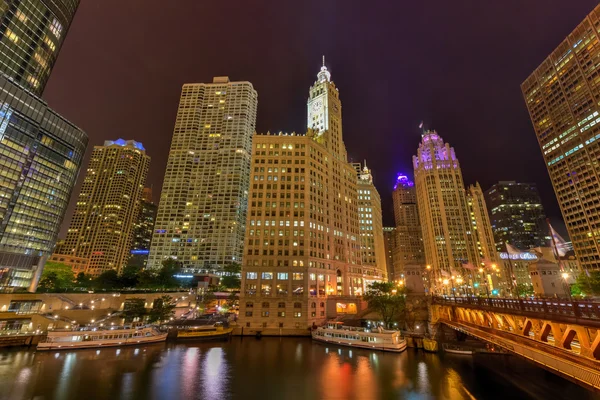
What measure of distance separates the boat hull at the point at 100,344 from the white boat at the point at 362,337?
4072cm

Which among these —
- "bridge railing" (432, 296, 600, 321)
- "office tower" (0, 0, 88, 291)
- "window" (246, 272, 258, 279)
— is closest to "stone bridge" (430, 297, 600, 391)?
"bridge railing" (432, 296, 600, 321)

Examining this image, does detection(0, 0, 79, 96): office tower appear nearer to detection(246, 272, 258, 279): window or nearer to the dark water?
the dark water

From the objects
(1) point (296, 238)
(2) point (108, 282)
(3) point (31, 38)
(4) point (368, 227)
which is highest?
(3) point (31, 38)

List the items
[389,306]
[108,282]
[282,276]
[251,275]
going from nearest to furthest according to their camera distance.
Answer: [389,306], [282,276], [251,275], [108,282]

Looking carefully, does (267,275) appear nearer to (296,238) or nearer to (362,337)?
(296,238)

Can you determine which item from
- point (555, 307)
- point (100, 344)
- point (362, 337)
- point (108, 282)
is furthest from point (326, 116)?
point (108, 282)

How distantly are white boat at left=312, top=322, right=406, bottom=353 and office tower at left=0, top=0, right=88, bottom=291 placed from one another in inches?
3957

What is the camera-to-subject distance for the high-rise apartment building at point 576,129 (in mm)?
125625

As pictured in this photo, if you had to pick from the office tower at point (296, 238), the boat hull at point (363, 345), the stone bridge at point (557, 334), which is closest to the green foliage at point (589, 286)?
the boat hull at point (363, 345)

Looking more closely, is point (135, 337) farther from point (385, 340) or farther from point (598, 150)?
point (598, 150)

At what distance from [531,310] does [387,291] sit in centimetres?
6438

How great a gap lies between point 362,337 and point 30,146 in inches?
5083

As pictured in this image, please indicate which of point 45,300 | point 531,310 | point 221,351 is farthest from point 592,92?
point 45,300

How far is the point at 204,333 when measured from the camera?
7256 centimetres
